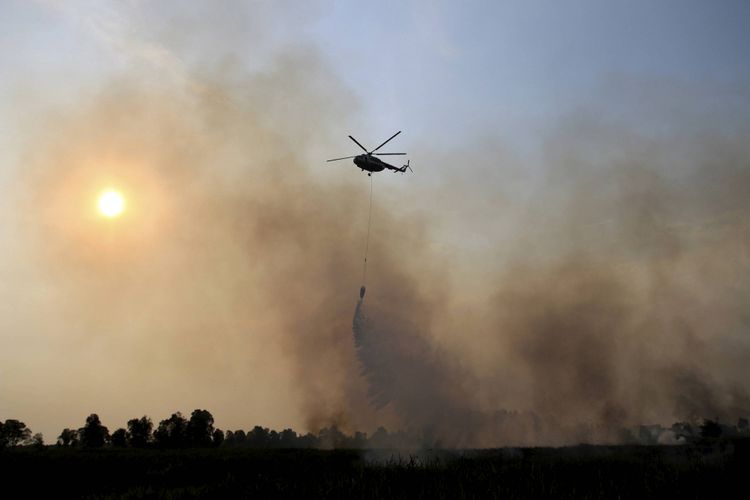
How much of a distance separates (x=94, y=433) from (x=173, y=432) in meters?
23.8

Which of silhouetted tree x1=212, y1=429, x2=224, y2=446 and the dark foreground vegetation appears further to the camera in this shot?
silhouetted tree x1=212, y1=429, x2=224, y2=446

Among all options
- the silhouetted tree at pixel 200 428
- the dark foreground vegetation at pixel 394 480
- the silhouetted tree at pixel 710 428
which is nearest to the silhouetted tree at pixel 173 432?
the silhouetted tree at pixel 200 428

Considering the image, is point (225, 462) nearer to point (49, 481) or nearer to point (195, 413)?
point (49, 481)

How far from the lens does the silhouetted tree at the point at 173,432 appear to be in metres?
143

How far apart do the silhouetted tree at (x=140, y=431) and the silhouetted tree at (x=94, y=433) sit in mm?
7531

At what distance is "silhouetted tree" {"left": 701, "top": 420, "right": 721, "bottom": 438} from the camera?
3873 inches

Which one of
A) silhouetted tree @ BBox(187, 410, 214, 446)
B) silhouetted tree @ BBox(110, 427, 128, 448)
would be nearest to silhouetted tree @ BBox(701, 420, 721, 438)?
silhouetted tree @ BBox(187, 410, 214, 446)

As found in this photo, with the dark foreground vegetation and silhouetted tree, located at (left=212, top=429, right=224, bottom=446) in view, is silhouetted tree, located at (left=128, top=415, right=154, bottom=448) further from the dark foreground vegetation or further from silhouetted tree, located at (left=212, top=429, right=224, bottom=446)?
the dark foreground vegetation

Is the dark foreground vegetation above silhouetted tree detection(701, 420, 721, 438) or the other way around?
above

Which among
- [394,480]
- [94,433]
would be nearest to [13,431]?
[94,433]

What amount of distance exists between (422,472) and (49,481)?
35150 mm

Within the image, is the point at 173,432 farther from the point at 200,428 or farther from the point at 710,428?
the point at 710,428

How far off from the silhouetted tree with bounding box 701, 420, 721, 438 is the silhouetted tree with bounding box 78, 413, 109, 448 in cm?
16593

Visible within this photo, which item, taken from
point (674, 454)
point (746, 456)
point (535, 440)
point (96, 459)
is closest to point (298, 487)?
point (746, 456)
